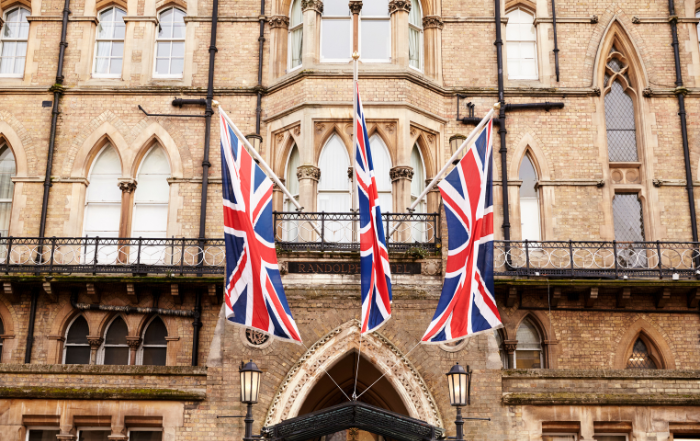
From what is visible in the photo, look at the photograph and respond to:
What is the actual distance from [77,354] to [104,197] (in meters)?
4.21

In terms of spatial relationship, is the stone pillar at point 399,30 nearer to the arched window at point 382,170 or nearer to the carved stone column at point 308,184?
the arched window at point 382,170

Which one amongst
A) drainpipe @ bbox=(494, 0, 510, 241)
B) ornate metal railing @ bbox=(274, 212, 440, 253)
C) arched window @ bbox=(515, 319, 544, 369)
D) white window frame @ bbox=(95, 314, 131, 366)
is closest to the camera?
ornate metal railing @ bbox=(274, 212, 440, 253)

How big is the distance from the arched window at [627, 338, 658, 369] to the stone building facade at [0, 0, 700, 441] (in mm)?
55

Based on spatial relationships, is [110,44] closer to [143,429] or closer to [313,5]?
[313,5]

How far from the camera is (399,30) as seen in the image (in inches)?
798

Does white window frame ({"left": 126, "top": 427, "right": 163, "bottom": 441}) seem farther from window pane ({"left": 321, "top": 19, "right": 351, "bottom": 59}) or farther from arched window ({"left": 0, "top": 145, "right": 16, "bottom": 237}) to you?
window pane ({"left": 321, "top": 19, "right": 351, "bottom": 59})

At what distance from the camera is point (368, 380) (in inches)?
673

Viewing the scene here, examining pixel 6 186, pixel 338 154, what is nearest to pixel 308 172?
pixel 338 154

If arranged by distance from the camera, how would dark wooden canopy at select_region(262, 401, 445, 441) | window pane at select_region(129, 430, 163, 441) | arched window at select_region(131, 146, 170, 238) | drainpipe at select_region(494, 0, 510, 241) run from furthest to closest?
arched window at select_region(131, 146, 170, 238)
drainpipe at select_region(494, 0, 510, 241)
window pane at select_region(129, 430, 163, 441)
dark wooden canopy at select_region(262, 401, 445, 441)

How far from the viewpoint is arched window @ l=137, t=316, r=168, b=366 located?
19047 millimetres

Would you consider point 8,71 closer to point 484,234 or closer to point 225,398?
point 225,398

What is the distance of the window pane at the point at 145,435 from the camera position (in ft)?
47.1

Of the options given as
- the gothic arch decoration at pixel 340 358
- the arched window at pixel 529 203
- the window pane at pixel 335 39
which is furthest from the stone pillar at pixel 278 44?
the gothic arch decoration at pixel 340 358

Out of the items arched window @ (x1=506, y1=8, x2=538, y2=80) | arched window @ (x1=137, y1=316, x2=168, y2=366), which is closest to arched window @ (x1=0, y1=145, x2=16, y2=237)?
arched window @ (x1=137, y1=316, x2=168, y2=366)
